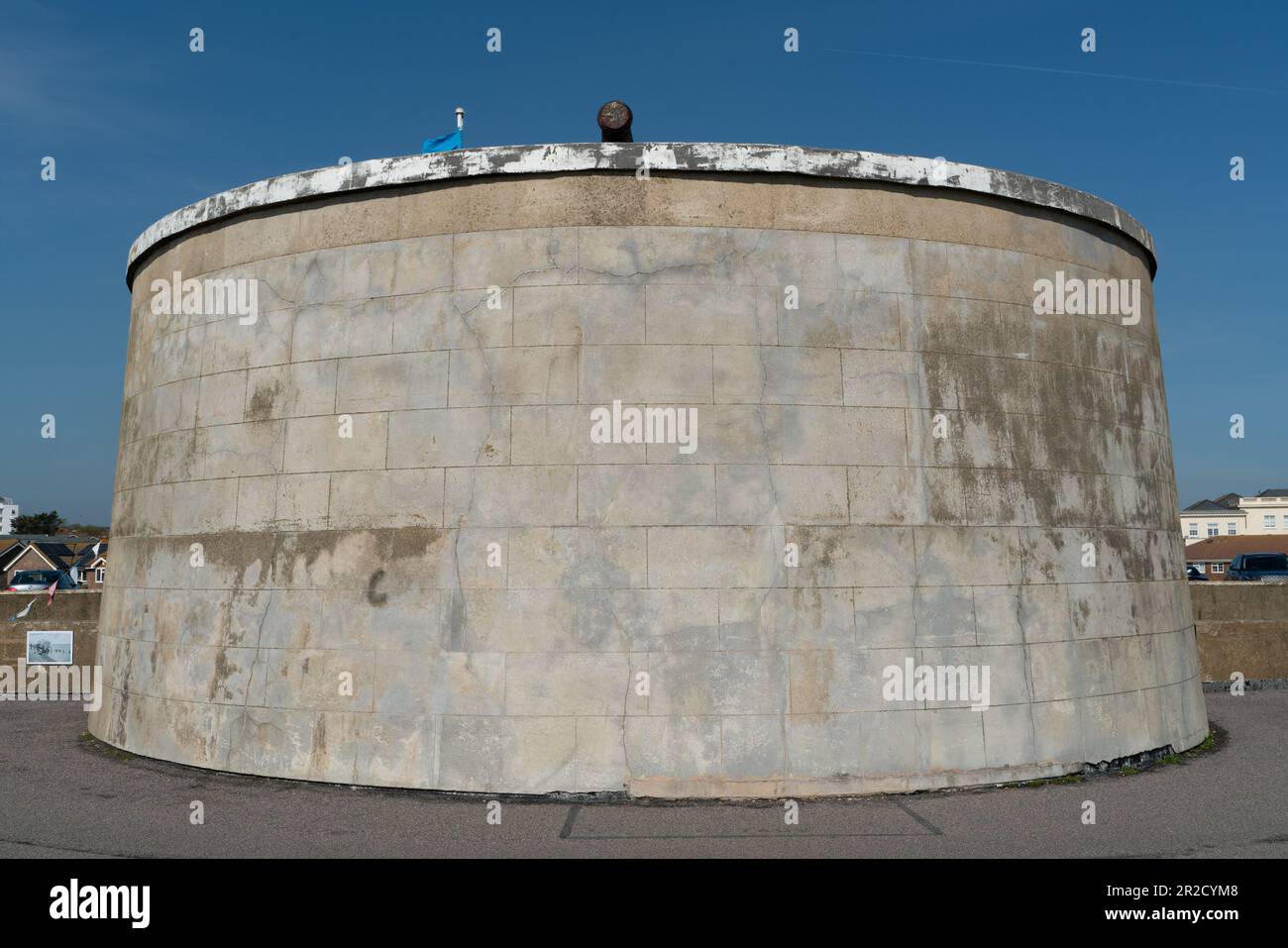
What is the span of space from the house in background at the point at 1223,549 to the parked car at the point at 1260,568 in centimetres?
4533

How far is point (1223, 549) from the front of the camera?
7169 centimetres

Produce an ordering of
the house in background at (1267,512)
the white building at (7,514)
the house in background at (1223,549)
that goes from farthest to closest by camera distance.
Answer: the white building at (7,514) → the house in background at (1267,512) → the house in background at (1223,549)

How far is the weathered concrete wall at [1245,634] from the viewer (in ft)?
51.4

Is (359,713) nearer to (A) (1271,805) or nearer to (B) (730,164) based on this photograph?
(B) (730,164)

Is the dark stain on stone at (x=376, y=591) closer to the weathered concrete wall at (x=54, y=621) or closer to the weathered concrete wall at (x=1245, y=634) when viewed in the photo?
the weathered concrete wall at (x=54, y=621)

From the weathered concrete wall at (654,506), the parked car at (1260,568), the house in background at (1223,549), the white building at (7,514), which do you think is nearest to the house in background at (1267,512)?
the house in background at (1223,549)

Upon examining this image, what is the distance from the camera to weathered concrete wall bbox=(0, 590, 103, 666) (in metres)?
15.9

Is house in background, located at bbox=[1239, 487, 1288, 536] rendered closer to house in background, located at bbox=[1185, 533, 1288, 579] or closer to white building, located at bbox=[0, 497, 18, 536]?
house in background, located at bbox=[1185, 533, 1288, 579]

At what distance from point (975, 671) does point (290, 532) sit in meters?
6.83

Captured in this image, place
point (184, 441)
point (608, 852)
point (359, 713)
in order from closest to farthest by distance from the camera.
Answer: point (608, 852) < point (359, 713) < point (184, 441)

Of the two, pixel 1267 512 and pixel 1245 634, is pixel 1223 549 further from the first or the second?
pixel 1245 634

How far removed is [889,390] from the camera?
8930 mm

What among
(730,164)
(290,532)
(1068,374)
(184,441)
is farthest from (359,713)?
(1068,374)
